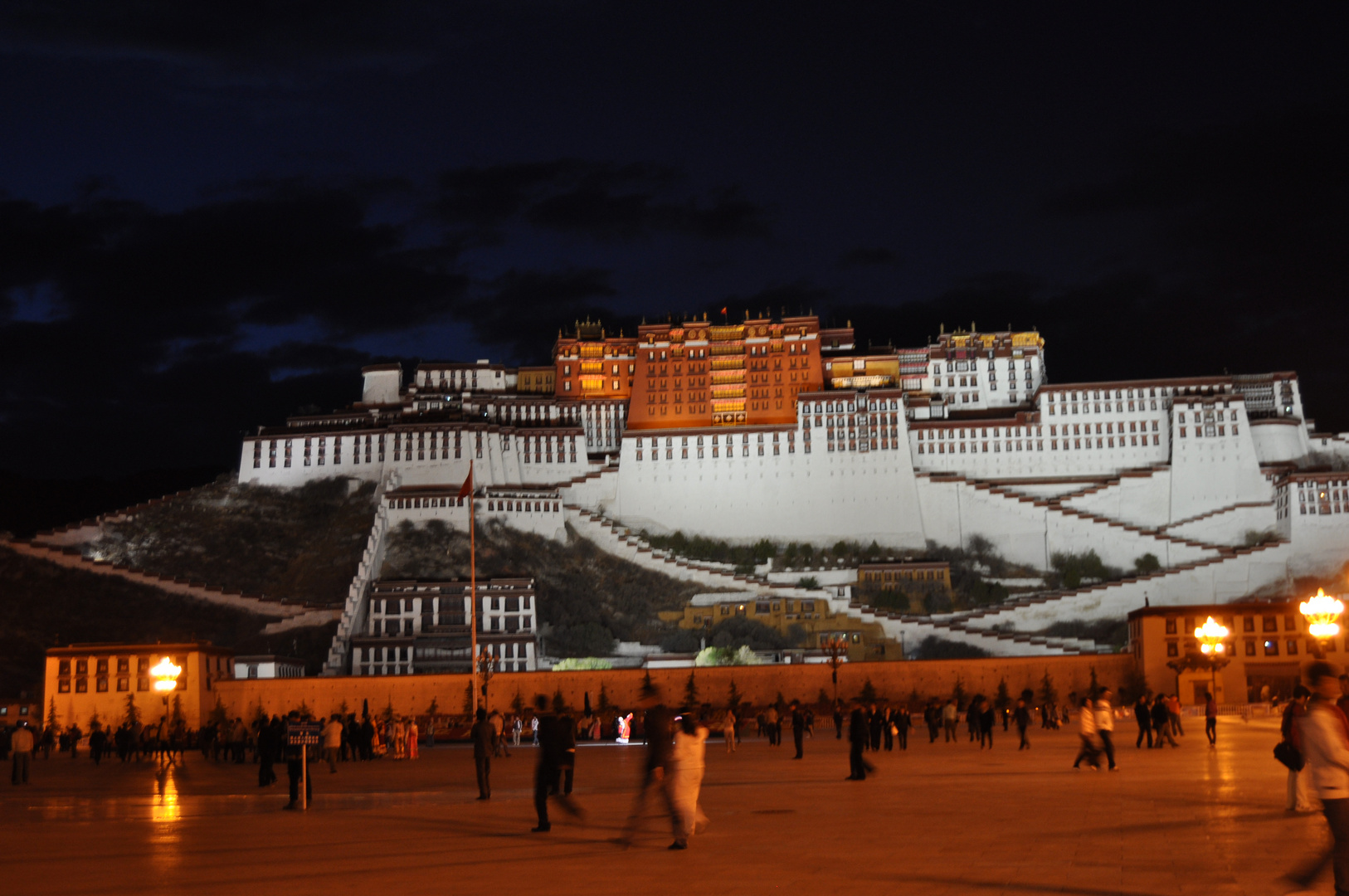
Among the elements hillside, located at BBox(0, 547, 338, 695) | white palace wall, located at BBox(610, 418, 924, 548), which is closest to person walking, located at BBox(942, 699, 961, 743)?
hillside, located at BBox(0, 547, 338, 695)

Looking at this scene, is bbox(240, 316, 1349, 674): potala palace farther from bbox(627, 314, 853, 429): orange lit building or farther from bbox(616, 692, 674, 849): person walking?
bbox(616, 692, 674, 849): person walking

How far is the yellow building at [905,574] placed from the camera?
83.6m

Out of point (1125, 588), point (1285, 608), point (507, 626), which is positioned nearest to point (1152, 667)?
point (1285, 608)

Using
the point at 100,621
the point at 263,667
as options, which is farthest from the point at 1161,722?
the point at 100,621

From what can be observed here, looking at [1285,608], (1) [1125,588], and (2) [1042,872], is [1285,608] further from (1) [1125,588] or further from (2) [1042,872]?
(2) [1042,872]

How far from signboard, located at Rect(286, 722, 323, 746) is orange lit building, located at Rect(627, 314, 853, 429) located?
84.5 metres

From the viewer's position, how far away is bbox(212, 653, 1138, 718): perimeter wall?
63219mm

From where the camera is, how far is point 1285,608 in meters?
60.6

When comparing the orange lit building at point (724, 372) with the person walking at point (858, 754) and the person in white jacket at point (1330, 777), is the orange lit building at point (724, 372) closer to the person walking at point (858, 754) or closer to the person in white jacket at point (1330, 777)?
the person walking at point (858, 754)

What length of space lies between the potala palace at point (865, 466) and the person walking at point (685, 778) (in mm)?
66935

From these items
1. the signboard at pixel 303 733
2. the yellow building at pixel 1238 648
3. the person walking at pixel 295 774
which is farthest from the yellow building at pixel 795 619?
the signboard at pixel 303 733

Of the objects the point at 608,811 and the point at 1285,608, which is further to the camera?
the point at 1285,608

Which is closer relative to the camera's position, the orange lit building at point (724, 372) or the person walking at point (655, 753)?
the person walking at point (655, 753)

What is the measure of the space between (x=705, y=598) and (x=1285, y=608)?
1247 inches
